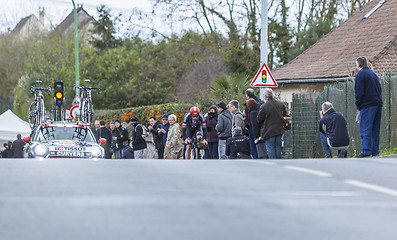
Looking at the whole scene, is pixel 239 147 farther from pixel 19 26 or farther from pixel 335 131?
pixel 19 26

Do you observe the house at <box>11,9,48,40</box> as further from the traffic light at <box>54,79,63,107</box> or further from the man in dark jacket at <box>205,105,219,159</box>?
the man in dark jacket at <box>205,105,219,159</box>

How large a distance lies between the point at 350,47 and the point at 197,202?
85.8 ft

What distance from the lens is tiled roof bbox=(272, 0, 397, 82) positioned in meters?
28.9

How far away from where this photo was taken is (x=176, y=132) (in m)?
19.5

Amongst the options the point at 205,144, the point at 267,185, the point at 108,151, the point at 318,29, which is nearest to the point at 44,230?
the point at 267,185

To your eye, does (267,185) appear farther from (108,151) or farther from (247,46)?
(247,46)

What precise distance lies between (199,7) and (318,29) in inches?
256

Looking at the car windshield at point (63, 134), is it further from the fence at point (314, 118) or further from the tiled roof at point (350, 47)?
the tiled roof at point (350, 47)

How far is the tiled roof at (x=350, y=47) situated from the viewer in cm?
2886

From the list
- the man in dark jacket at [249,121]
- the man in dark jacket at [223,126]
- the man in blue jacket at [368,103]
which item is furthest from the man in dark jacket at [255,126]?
the man in blue jacket at [368,103]

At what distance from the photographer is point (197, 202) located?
5.95 metres

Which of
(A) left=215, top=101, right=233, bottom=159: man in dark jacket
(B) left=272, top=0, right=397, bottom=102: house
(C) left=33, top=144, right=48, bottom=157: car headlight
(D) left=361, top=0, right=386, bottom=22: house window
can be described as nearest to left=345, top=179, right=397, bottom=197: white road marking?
(A) left=215, top=101, right=233, bottom=159: man in dark jacket

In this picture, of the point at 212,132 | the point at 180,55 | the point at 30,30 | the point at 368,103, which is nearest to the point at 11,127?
the point at 180,55

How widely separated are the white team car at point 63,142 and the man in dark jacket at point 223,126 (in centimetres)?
278
